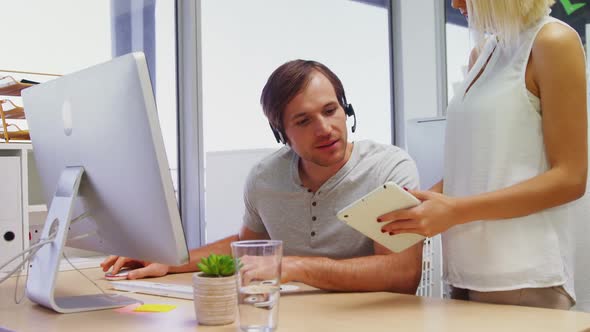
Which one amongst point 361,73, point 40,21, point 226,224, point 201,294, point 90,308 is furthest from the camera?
point 361,73

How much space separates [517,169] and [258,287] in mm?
589

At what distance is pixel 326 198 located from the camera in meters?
1.74

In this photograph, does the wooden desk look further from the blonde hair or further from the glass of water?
the blonde hair

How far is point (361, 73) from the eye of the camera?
388 centimetres

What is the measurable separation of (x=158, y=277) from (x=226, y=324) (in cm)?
68

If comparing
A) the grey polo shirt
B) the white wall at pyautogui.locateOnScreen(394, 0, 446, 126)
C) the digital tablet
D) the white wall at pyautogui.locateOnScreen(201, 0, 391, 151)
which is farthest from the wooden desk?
the white wall at pyautogui.locateOnScreen(394, 0, 446, 126)

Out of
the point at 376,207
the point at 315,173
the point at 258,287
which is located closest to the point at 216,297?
the point at 258,287

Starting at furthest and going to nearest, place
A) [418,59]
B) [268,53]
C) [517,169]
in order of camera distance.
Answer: [418,59] < [268,53] < [517,169]

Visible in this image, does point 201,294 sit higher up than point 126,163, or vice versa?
point 126,163

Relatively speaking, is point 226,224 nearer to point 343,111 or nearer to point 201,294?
point 343,111

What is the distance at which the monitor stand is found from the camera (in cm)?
128

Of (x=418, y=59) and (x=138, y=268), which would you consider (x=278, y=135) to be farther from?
(x=418, y=59)

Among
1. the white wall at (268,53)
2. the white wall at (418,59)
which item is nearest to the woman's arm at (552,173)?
the white wall at (268,53)

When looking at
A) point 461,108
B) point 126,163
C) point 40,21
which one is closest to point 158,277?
point 126,163
